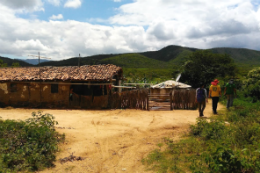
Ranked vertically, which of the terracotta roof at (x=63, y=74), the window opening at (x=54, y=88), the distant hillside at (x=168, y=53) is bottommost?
the window opening at (x=54, y=88)

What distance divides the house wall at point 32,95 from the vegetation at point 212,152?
33.0 feet

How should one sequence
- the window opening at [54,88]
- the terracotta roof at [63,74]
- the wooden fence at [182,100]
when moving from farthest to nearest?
the window opening at [54,88], the terracotta roof at [63,74], the wooden fence at [182,100]

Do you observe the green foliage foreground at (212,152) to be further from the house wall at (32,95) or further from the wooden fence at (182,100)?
the house wall at (32,95)

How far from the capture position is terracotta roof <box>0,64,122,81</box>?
13.9 meters

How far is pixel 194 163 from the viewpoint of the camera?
4.18m

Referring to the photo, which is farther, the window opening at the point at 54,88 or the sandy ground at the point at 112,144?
the window opening at the point at 54,88

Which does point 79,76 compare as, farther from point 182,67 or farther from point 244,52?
point 244,52

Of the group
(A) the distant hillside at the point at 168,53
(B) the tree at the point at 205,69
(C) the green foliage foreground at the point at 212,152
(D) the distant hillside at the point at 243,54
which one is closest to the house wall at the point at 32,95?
(C) the green foliage foreground at the point at 212,152

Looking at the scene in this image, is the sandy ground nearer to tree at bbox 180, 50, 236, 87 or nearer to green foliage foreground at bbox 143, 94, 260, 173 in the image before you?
green foliage foreground at bbox 143, 94, 260, 173

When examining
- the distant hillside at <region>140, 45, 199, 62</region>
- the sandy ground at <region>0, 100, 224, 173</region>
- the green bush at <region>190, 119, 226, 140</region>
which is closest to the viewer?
the sandy ground at <region>0, 100, 224, 173</region>

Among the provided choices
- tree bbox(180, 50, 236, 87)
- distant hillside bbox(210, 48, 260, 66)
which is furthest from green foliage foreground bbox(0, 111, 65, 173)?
distant hillside bbox(210, 48, 260, 66)

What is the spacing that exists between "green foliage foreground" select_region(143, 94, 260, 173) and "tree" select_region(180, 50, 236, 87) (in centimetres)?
2134

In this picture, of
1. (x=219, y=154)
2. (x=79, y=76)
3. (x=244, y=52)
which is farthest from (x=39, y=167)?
(x=244, y=52)

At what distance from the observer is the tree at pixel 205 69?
2708 cm
